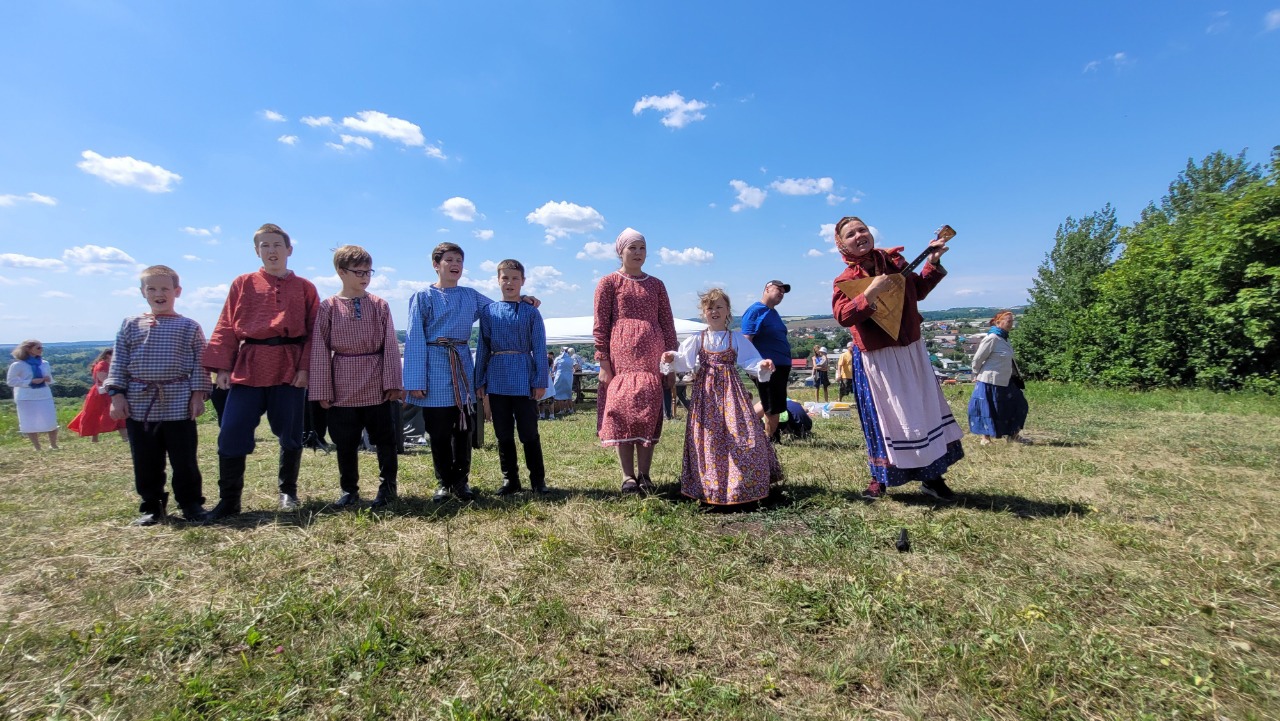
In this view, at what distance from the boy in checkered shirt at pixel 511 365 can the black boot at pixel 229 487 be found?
1683 mm

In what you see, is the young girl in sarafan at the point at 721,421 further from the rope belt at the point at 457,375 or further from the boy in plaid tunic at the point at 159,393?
the boy in plaid tunic at the point at 159,393

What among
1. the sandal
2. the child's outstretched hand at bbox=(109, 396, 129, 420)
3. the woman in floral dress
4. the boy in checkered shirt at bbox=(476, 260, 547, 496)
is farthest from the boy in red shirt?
the sandal

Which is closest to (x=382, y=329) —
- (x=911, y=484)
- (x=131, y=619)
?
(x=131, y=619)

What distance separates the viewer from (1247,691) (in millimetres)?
1711

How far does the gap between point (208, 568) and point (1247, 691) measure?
419 cm

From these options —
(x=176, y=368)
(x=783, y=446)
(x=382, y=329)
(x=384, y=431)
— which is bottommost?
(x=783, y=446)

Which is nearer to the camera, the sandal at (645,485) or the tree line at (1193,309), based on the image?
the sandal at (645,485)

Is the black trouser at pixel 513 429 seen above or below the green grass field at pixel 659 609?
above

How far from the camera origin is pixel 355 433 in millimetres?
4059

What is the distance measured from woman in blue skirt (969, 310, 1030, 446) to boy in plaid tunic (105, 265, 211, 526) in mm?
7815

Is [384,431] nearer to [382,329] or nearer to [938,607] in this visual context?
[382,329]

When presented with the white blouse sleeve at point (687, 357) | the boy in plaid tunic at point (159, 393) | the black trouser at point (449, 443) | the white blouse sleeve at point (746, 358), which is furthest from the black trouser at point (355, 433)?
the white blouse sleeve at point (746, 358)

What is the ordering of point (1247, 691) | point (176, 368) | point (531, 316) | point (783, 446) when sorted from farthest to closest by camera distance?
point (783, 446)
point (531, 316)
point (176, 368)
point (1247, 691)

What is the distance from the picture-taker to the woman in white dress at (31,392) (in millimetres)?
8266
